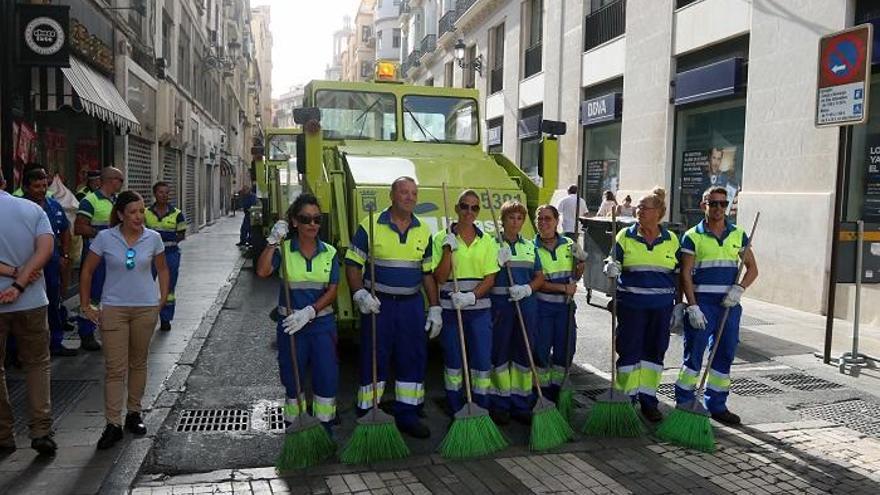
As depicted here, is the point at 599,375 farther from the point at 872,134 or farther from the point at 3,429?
the point at 872,134

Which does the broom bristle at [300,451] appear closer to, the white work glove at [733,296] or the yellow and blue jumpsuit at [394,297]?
the yellow and blue jumpsuit at [394,297]

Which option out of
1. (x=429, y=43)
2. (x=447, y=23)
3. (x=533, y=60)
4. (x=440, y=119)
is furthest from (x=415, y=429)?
(x=429, y=43)

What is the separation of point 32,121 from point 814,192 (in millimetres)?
10552

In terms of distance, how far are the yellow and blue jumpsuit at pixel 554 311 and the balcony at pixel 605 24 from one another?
11.6 m

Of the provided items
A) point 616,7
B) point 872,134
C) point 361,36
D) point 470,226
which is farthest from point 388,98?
point 361,36

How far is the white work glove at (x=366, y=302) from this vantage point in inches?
191

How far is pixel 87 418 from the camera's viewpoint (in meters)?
5.37

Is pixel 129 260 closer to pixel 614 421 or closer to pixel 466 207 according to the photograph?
pixel 466 207

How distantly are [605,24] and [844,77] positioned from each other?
32.8 feet

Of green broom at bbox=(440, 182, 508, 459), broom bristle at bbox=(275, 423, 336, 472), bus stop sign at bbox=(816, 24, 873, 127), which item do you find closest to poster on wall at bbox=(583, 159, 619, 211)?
bus stop sign at bbox=(816, 24, 873, 127)

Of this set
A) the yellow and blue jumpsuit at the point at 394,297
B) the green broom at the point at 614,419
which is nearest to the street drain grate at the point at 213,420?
the yellow and blue jumpsuit at the point at 394,297

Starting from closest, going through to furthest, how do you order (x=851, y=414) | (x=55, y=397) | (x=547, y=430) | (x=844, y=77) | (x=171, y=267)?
(x=547, y=430) < (x=55, y=397) < (x=851, y=414) < (x=844, y=77) < (x=171, y=267)

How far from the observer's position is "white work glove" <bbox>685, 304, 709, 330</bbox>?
537 cm

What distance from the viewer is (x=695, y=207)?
13469 millimetres
